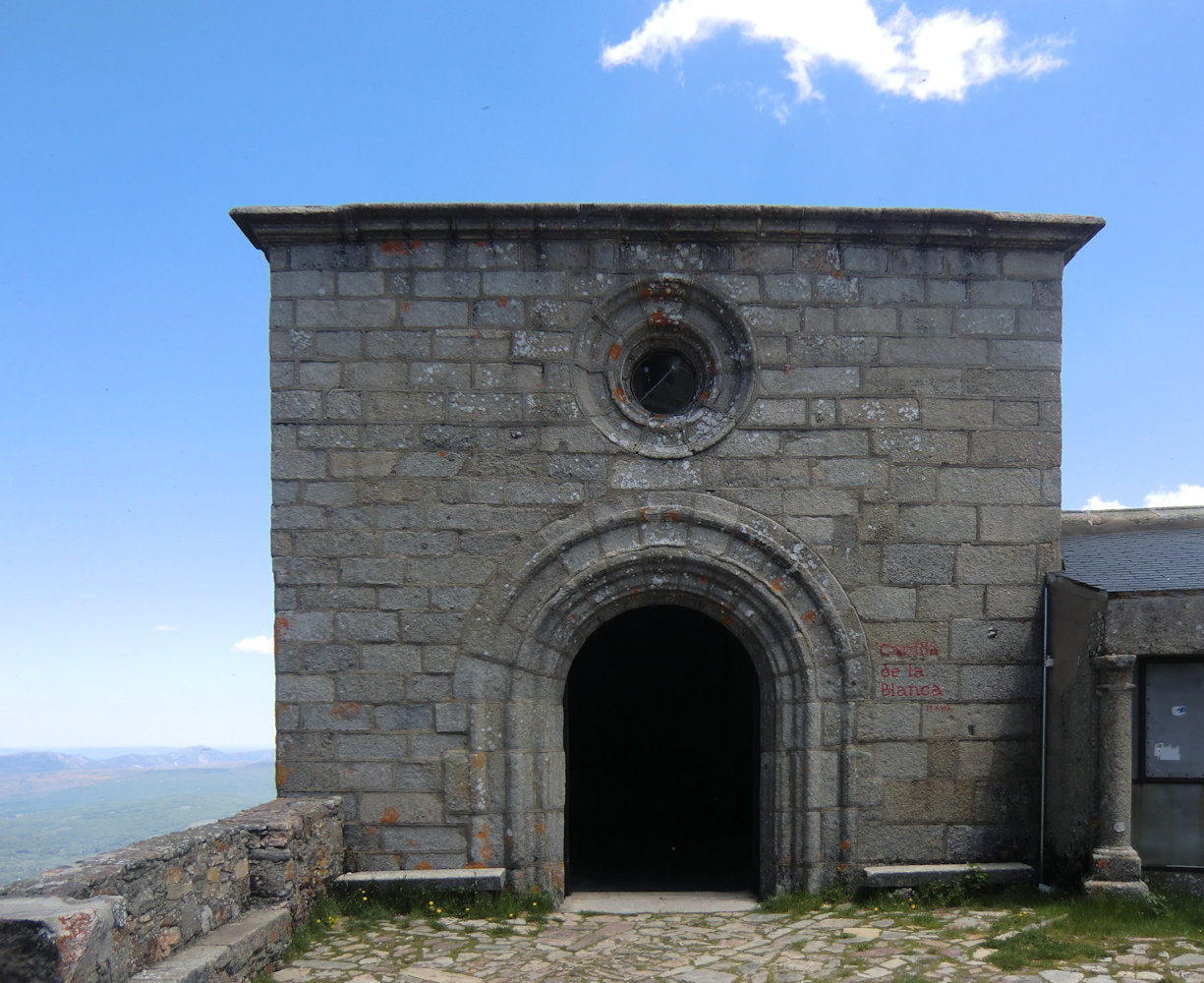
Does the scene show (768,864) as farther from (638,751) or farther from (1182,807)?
(638,751)

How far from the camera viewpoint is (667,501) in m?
5.81

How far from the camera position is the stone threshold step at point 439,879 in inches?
216

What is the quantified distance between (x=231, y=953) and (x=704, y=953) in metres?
2.29

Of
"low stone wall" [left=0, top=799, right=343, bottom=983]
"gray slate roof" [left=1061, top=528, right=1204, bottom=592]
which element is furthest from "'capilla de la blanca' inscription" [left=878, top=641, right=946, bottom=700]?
"low stone wall" [left=0, top=799, right=343, bottom=983]

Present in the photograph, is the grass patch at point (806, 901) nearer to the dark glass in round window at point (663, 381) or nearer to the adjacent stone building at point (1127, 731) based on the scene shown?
the adjacent stone building at point (1127, 731)

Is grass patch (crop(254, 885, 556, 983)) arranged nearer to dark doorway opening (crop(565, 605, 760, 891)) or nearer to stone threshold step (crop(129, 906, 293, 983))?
stone threshold step (crop(129, 906, 293, 983))

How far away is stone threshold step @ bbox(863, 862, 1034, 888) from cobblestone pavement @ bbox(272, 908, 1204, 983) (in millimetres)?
226

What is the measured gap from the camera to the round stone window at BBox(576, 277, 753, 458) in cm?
587

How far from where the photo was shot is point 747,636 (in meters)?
5.94

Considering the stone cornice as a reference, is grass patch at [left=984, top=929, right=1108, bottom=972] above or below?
below

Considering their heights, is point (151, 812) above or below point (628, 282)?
below

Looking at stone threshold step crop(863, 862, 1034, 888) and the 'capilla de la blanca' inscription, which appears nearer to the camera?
stone threshold step crop(863, 862, 1034, 888)

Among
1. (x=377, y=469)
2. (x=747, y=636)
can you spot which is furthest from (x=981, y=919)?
(x=377, y=469)

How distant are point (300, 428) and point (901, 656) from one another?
13.0ft
